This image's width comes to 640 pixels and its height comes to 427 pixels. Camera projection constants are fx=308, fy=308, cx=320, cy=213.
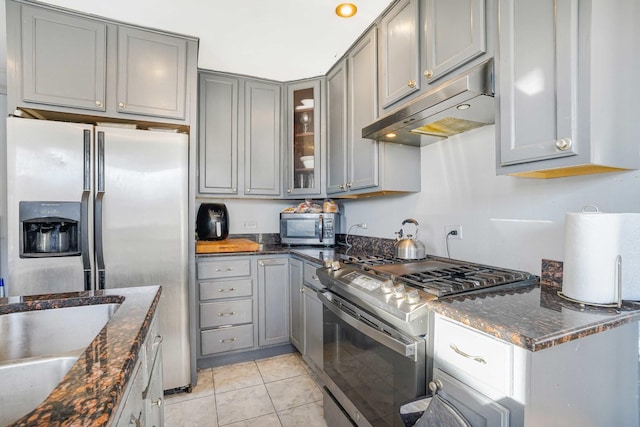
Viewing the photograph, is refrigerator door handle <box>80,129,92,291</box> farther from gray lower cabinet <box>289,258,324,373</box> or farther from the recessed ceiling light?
the recessed ceiling light

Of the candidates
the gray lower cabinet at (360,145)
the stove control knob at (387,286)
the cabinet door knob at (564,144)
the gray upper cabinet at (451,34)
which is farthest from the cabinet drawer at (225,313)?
the cabinet door knob at (564,144)

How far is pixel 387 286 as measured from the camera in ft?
4.15

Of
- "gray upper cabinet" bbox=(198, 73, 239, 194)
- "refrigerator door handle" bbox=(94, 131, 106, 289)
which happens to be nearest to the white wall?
"gray upper cabinet" bbox=(198, 73, 239, 194)

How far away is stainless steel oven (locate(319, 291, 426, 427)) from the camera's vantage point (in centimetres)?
111

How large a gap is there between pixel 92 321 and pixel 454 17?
6.23ft

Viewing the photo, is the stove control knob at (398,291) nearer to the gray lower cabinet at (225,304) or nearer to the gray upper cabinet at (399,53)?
the gray upper cabinet at (399,53)

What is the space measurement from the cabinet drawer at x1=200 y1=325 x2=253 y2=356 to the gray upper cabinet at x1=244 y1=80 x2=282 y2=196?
117cm

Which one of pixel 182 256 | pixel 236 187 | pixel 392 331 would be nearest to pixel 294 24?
pixel 236 187

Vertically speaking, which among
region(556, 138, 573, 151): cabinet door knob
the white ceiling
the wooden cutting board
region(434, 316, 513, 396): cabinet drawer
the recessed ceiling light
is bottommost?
region(434, 316, 513, 396): cabinet drawer

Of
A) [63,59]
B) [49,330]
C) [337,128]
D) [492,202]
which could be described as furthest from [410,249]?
[63,59]

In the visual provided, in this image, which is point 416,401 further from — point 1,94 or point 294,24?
point 1,94

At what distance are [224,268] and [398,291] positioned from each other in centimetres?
165

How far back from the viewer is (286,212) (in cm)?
286

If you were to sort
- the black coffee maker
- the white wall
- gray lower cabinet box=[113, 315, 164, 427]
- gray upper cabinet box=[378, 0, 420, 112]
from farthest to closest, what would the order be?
the black coffee maker → gray upper cabinet box=[378, 0, 420, 112] → the white wall → gray lower cabinet box=[113, 315, 164, 427]
